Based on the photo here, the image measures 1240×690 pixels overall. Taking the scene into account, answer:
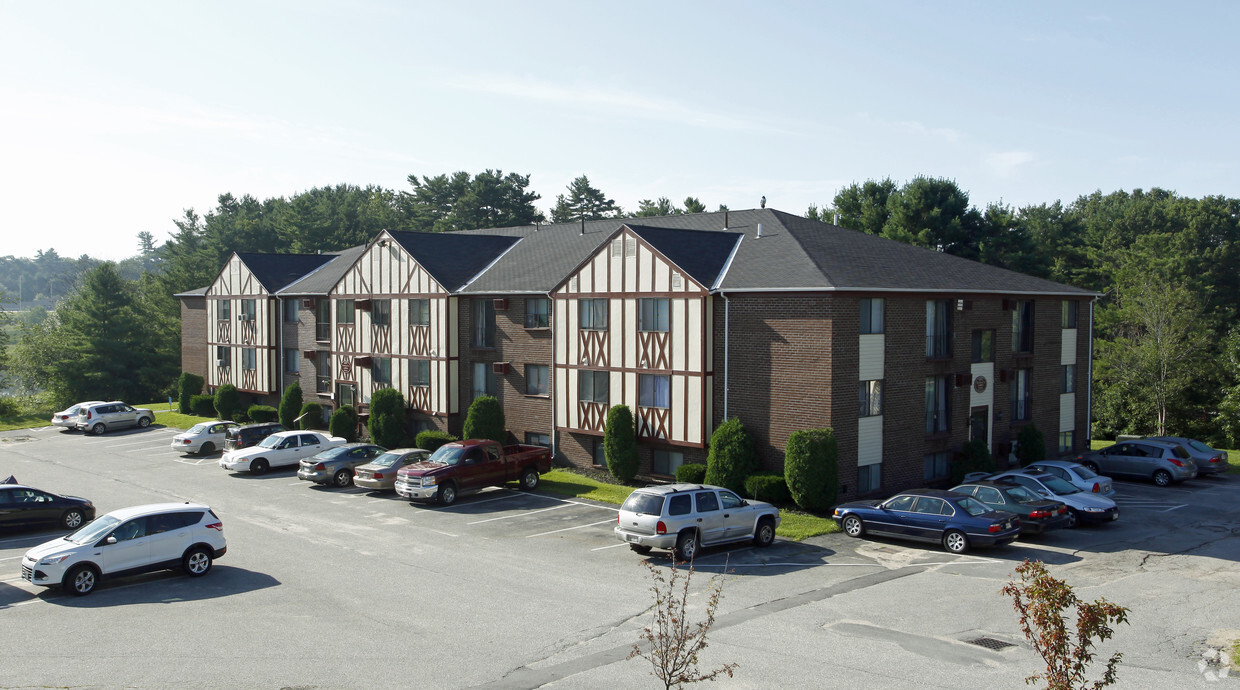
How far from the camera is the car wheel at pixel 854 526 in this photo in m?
24.2

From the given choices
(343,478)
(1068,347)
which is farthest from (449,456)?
(1068,347)

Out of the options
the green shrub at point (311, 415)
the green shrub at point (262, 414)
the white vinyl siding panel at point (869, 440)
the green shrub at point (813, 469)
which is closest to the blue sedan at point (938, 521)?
the green shrub at point (813, 469)

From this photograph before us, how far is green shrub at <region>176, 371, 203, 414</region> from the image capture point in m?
54.6

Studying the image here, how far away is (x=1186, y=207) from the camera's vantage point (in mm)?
74688

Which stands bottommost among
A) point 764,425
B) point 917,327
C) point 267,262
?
point 764,425

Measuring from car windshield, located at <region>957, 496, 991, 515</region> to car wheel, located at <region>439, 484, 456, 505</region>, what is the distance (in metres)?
15.0

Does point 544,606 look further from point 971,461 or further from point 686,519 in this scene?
point 971,461

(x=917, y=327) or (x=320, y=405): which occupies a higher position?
(x=917, y=327)

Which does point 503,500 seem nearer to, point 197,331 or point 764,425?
point 764,425

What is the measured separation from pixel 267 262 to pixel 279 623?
39.2m

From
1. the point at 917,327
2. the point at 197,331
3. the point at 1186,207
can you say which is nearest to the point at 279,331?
the point at 197,331

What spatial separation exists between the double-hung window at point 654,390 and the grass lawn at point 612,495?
3.01 m

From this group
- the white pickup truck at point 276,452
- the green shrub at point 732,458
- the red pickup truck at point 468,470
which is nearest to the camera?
the green shrub at point 732,458

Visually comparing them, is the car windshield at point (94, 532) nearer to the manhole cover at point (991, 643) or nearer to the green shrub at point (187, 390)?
the manhole cover at point (991, 643)
